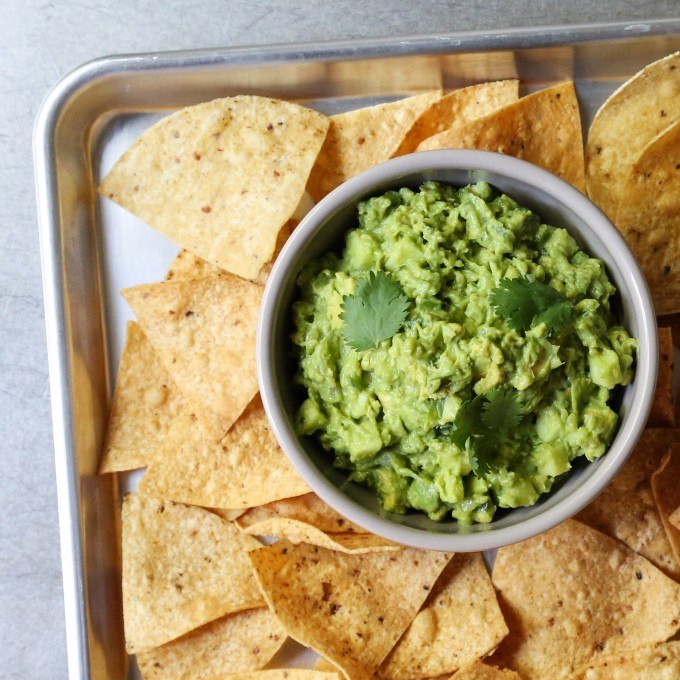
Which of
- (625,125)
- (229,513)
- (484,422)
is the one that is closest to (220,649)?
(229,513)

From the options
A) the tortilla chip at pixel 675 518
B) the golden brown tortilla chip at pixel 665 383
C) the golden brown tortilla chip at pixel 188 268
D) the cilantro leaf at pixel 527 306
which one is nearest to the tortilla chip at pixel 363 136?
the golden brown tortilla chip at pixel 188 268

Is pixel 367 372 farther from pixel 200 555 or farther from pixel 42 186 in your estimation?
pixel 42 186

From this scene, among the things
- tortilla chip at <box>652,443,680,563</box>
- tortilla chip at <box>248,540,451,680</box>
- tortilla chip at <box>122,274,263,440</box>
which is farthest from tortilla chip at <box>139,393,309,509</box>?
tortilla chip at <box>652,443,680,563</box>

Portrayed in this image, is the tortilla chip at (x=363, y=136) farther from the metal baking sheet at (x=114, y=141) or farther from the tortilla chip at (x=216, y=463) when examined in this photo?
the tortilla chip at (x=216, y=463)

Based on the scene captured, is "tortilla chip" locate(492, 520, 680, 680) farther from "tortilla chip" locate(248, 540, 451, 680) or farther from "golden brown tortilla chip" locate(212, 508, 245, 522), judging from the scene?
"golden brown tortilla chip" locate(212, 508, 245, 522)

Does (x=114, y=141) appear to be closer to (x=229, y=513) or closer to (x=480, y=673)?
(x=229, y=513)
